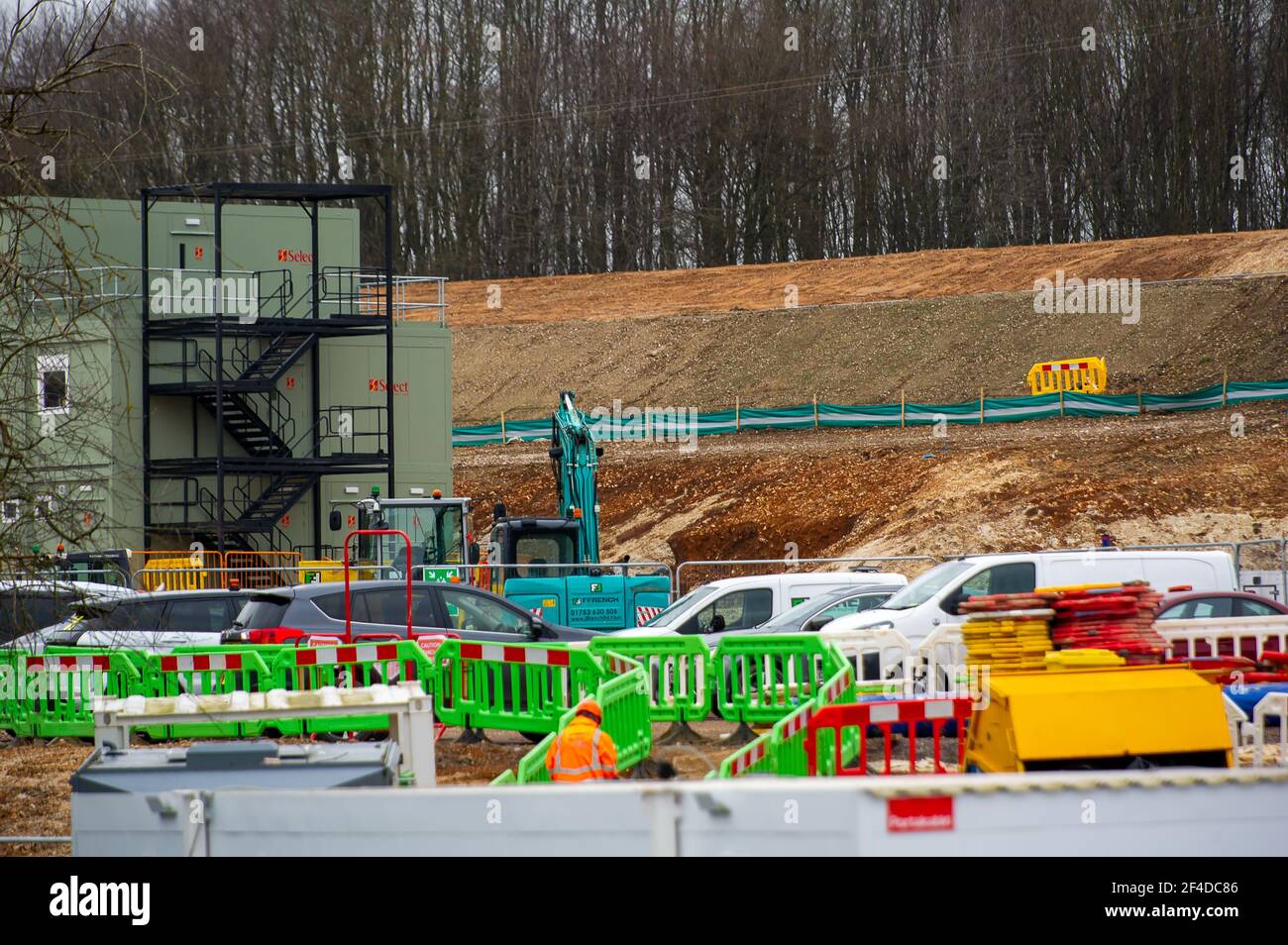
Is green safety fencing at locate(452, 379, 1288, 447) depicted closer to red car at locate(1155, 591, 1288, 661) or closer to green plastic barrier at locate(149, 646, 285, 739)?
red car at locate(1155, 591, 1288, 661)

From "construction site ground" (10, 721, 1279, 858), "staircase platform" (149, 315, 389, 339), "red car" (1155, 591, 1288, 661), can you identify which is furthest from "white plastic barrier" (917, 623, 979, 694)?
"staircase platform" (149, 315, 389, 339)

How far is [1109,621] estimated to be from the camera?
10.8 meters

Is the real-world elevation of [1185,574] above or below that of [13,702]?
above

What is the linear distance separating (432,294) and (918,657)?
188ft

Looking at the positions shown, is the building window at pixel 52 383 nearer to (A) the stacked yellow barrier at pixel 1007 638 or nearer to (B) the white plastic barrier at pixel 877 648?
(A) the stacked yellow barrier at pixel 1007 638

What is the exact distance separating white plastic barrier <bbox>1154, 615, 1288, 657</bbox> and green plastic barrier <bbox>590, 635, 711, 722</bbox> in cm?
439

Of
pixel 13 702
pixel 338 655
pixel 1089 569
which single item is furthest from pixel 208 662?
pixel 1089 569

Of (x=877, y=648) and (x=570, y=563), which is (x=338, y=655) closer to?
(x=877, y=648)

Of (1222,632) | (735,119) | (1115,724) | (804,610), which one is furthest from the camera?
(735,119)

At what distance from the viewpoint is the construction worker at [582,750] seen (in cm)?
930

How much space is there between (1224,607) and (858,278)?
4424cm

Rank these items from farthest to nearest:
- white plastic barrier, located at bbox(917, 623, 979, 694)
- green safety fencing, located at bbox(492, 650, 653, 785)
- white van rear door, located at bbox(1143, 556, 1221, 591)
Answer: white van rear door, located at bbox(1143, 556, 1221, 591)
white plastic barrier, located at bbox(917, 623, 979, 694)
green safety fencing, located at bbox(492, 650, 653, 785)

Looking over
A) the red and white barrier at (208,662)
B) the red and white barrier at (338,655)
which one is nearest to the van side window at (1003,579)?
the red and white barrier at (338,655)

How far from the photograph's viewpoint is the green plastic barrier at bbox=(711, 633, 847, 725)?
14.5 metres
